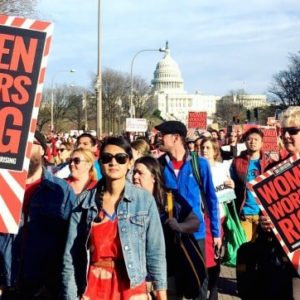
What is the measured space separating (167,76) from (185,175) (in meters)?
144

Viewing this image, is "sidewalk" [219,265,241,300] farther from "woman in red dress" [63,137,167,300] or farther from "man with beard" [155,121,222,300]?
"woman in red dress" [63,137,167,300]

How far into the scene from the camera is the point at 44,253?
4250 mm

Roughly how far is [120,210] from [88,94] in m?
77.6

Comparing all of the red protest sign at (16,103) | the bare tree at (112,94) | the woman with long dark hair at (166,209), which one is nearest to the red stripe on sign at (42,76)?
the red protest sign at (16,103)

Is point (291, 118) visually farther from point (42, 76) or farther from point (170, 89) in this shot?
point (170, 89)

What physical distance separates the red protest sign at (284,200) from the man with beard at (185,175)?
4.43 ft

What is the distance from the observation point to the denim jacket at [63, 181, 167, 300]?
393cm

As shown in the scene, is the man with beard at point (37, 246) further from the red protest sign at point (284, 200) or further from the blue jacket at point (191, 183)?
the blue jacket at point (191, 183)

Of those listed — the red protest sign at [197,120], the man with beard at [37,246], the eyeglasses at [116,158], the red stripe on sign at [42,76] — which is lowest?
the man with beard at [37,246]

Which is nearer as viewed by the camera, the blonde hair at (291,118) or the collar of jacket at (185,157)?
the blonde hair at (291,118)

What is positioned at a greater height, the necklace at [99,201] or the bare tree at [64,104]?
the bare tree at [64,104]

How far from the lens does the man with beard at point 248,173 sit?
870 centimetres

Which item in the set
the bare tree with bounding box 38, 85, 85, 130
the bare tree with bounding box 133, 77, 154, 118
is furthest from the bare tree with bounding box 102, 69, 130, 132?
the bare tree with bounding box 38, 85, 85, 130

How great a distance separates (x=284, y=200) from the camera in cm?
454
